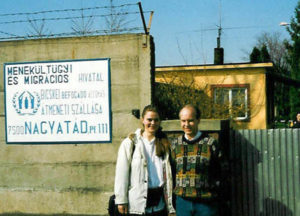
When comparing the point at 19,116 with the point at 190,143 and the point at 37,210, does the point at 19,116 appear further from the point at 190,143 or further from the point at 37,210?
the point at 190,143

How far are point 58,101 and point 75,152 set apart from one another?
905 millimetres

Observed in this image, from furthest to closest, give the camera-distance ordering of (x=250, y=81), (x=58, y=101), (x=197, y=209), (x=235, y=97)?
(x=250, y=81), (x=235, y=97), (x=58, y=101), (x=197, y=209)

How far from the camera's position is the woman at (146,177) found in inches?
191

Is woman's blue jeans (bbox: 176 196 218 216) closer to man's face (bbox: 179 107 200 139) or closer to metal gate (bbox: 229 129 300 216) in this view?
man's face (bbox: 179 107 200 139)

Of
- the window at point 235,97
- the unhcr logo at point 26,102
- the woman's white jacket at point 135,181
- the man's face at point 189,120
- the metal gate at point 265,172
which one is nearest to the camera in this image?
the man's face at point 189,120

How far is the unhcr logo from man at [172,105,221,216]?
3779mm

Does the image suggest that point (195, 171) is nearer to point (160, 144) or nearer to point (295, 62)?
point (160, 144)

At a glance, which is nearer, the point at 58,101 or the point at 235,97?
the point at 58,101

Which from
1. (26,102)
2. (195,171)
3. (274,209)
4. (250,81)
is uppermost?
(250,81)

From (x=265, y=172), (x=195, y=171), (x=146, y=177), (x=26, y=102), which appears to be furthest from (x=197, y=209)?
(x=26, y=102)

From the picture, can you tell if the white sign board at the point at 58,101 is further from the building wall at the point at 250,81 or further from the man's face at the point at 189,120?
the building wall at the point at 250,81

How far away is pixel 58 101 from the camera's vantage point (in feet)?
25.3

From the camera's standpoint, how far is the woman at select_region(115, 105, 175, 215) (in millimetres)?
4844

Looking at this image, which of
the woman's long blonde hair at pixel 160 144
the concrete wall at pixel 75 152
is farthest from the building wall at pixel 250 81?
the woman's long blonde hair at pixel 160 144
